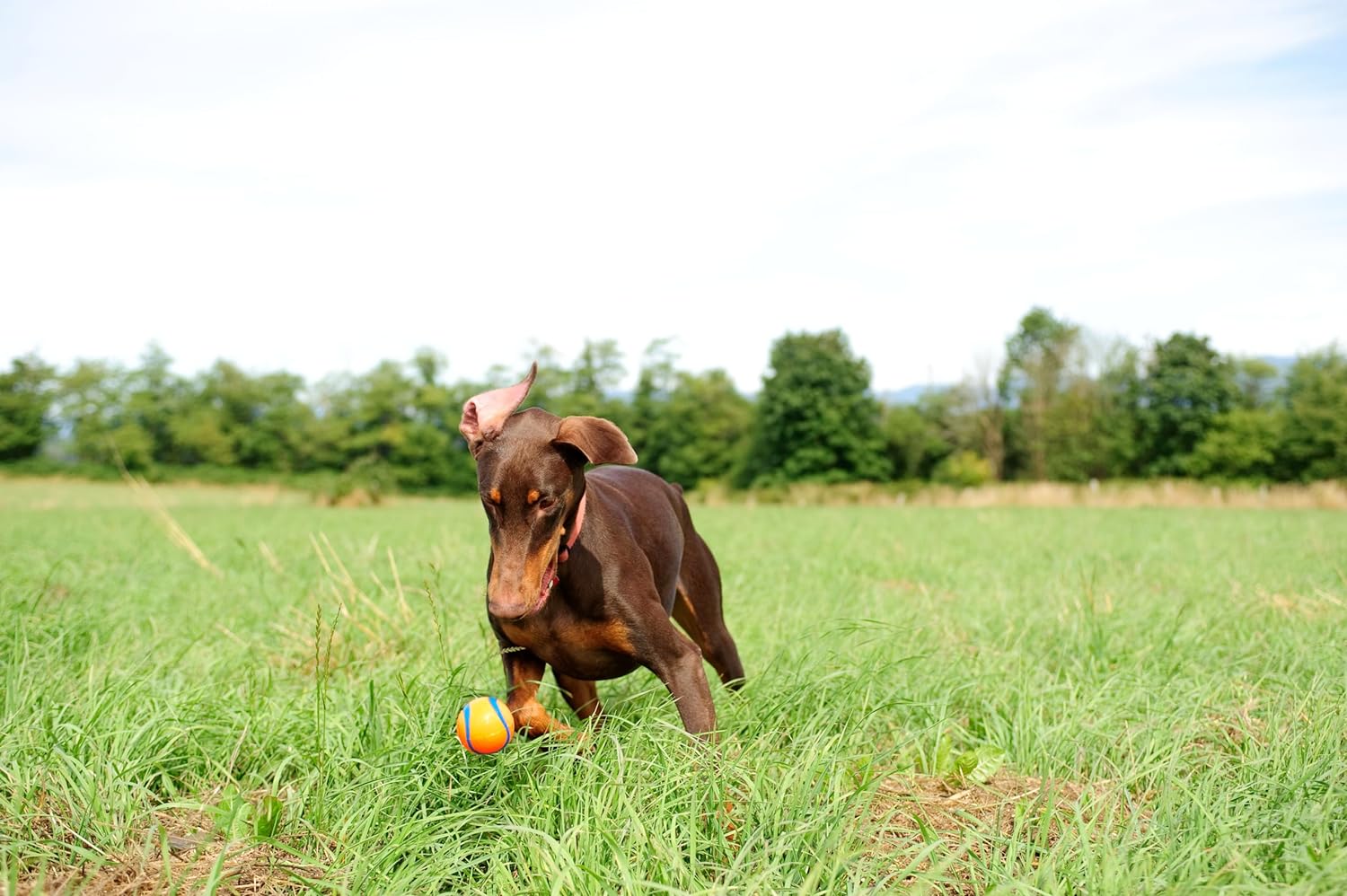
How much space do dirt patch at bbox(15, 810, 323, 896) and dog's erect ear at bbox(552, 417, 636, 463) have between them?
1.46 metres

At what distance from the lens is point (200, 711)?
3820 mm

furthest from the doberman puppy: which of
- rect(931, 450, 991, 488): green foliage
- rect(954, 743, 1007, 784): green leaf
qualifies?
rect(931, 450, 991, 488): green foliage

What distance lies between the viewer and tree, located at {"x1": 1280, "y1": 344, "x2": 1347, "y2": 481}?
49406 millimetres

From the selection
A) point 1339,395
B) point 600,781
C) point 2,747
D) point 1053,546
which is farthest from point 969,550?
point 1339,395

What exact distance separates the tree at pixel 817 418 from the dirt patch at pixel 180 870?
5470 cm

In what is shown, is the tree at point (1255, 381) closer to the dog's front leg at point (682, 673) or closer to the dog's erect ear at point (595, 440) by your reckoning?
the dog's front leg at point (682, 673)

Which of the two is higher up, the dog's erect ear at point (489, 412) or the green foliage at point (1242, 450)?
the dog's erect ear at point (489, 412)

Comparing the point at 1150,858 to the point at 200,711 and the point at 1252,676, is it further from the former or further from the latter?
the point at 200,711

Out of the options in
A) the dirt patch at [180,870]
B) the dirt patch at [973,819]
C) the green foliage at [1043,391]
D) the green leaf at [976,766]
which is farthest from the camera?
the green foliage at [1043,391]

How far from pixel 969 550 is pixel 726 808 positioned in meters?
11.9

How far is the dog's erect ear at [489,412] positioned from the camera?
2.99 meters

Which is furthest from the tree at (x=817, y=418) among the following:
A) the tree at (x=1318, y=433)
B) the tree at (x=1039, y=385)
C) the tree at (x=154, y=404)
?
the tree at (x=154, y=404)

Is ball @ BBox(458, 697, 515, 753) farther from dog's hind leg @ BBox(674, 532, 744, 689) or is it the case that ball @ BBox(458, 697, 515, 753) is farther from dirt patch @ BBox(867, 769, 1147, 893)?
dog's hind leg @ BBox(674, 532, 744, 689)

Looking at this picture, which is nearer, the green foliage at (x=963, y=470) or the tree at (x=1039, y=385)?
the green foliage at (x=963, y=470)
